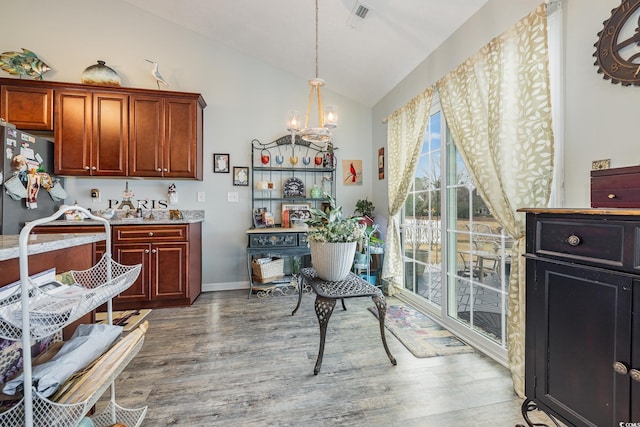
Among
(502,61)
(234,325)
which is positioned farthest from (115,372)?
(502,61)

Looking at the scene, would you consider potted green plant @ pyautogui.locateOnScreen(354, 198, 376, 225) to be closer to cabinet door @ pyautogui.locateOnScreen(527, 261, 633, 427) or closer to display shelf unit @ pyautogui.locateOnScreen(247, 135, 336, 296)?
display shelf unit @ pyautogui.locateOnScreen(247, 135, 336, 296)

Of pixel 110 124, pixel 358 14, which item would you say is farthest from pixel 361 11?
pixel 110 124

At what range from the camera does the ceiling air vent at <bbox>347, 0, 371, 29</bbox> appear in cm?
232

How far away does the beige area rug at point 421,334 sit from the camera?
212 cm

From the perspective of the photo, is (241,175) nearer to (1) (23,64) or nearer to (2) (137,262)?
(2) (137,262)

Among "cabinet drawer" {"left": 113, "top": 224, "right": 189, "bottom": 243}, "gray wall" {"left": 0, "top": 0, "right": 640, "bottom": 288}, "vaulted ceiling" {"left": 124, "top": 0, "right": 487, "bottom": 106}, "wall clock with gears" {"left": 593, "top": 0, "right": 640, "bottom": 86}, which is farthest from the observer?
"gray wall" {"left": 0, "top": 0, "right": 640, "bottom": 288}

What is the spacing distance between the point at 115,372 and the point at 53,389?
0.16m

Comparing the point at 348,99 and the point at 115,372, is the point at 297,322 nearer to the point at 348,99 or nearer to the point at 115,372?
the point at 115,372

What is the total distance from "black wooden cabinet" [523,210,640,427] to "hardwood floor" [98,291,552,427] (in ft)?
1.53

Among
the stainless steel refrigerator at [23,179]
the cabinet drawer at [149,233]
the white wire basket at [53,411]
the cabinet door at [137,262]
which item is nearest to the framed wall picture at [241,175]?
the cabinet drawer at [149,233]

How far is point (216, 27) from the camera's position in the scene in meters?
3.42

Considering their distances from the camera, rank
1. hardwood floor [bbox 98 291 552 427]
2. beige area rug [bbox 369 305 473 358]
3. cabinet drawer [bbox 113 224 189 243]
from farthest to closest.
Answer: cabinet drawer [bbox 113 224 189 243], beige area rug [bbox 369 305 473 358], hardwood floor [bbox 98 291 552 427]

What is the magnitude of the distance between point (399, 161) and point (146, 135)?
2.97 m

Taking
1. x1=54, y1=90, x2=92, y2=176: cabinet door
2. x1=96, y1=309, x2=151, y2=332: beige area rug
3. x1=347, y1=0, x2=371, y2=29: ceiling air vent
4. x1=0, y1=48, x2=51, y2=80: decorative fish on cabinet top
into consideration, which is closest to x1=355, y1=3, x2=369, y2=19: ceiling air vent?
x1=347, y1=0, x2=371, y2=29: ceiling air vent
